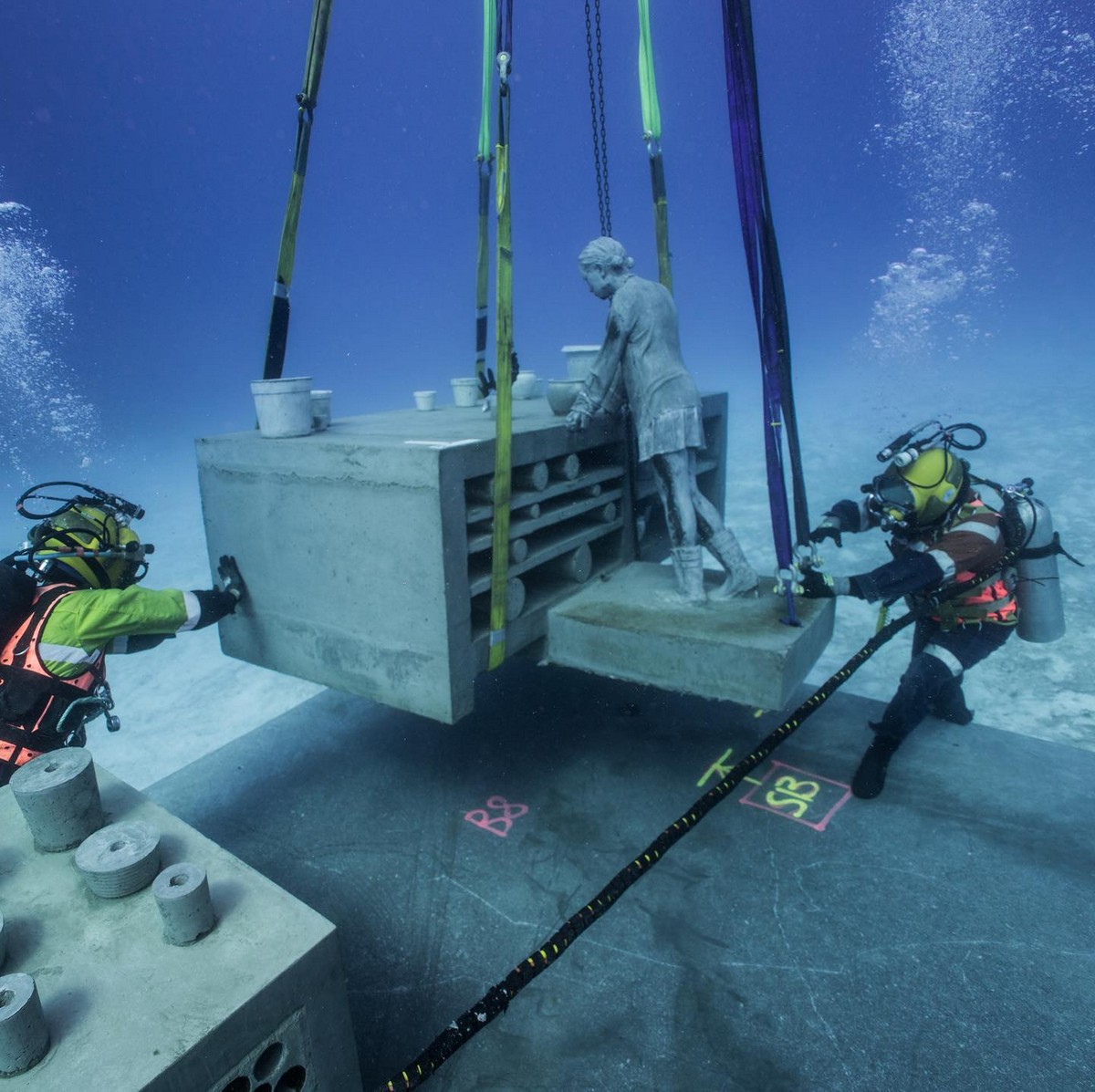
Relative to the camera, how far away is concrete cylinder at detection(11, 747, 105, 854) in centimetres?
242

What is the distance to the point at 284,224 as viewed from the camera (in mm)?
4301

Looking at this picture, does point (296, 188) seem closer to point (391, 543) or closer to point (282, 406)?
point (282, 406)

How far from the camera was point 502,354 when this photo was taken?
11.3 ft

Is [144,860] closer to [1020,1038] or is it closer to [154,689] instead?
[1020,1038]

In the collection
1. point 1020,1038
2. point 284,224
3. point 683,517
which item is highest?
point 284,224

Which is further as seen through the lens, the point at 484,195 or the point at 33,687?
the point at 484,195

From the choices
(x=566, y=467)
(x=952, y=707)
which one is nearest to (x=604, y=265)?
(x=566, y=467)

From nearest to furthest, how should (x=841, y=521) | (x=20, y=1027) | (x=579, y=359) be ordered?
1. (x=20, y=1027)
2. (x=841, y=521)
3. (x=579, y=359)

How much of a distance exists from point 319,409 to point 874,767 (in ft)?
14.8

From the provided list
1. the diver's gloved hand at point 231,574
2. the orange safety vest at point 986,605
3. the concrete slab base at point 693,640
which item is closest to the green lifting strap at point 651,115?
the concrete slab base at point 693,640

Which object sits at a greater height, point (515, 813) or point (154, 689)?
point (515, 813)

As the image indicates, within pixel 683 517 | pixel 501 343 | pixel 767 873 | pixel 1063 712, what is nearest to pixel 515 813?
pixel 767 873

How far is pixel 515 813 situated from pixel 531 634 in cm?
121

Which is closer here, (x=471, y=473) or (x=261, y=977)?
(x=261, y=977)
